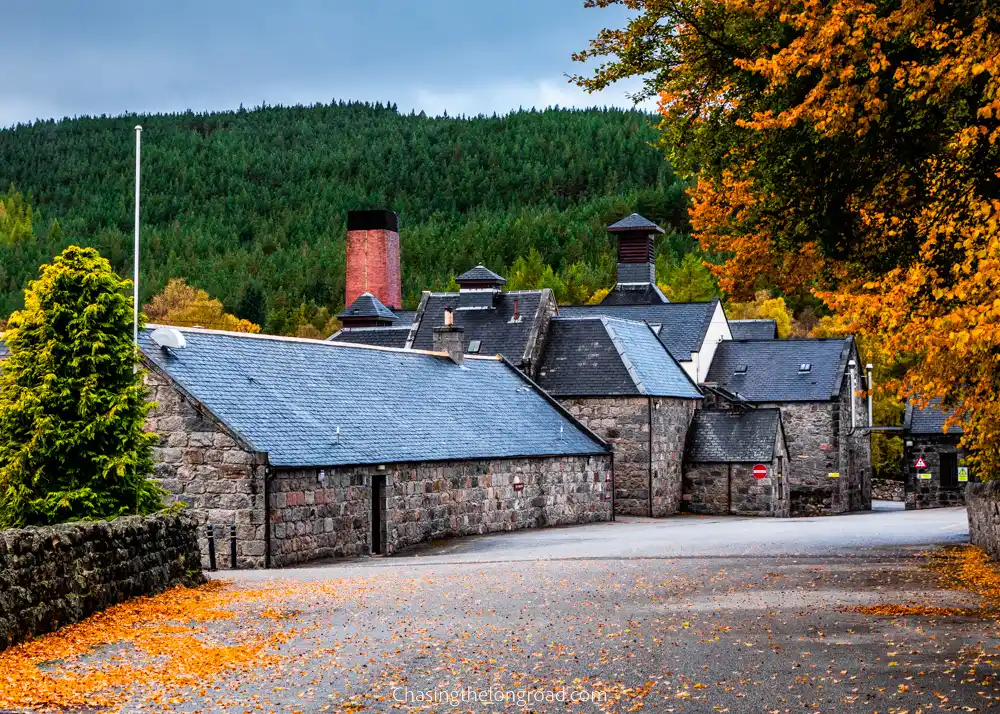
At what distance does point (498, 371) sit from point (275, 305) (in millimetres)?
109656

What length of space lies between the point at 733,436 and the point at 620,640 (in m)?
36.0

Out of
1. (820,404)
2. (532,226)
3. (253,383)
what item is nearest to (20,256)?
(532,226)

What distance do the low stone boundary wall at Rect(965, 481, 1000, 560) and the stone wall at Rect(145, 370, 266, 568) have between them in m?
13.7

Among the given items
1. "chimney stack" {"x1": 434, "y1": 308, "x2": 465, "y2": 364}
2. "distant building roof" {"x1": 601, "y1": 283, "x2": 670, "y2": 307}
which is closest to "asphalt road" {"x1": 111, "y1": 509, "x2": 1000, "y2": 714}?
"chimney stack" {"x1": 434, "y1": 308, "x2": 465, "y2": 364}

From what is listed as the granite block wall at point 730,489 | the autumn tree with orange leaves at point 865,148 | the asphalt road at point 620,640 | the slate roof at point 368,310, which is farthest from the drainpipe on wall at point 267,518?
the slate roof at point 368,310

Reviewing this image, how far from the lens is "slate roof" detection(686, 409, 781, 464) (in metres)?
47.8

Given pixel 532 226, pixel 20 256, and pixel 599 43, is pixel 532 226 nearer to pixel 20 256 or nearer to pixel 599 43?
pixel 20 256

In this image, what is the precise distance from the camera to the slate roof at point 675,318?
185 ft

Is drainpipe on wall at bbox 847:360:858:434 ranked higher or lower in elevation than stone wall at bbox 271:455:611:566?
higher

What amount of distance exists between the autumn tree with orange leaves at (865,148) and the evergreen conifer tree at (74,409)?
8.84 meters

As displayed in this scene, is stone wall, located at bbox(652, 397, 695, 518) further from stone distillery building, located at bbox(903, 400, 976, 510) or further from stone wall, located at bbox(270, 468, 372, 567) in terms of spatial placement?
stone wall, located at bbox(270, 468, 372, 567)

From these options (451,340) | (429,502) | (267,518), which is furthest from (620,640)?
(451,340)

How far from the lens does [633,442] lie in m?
45.3

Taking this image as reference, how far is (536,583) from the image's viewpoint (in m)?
19.5
